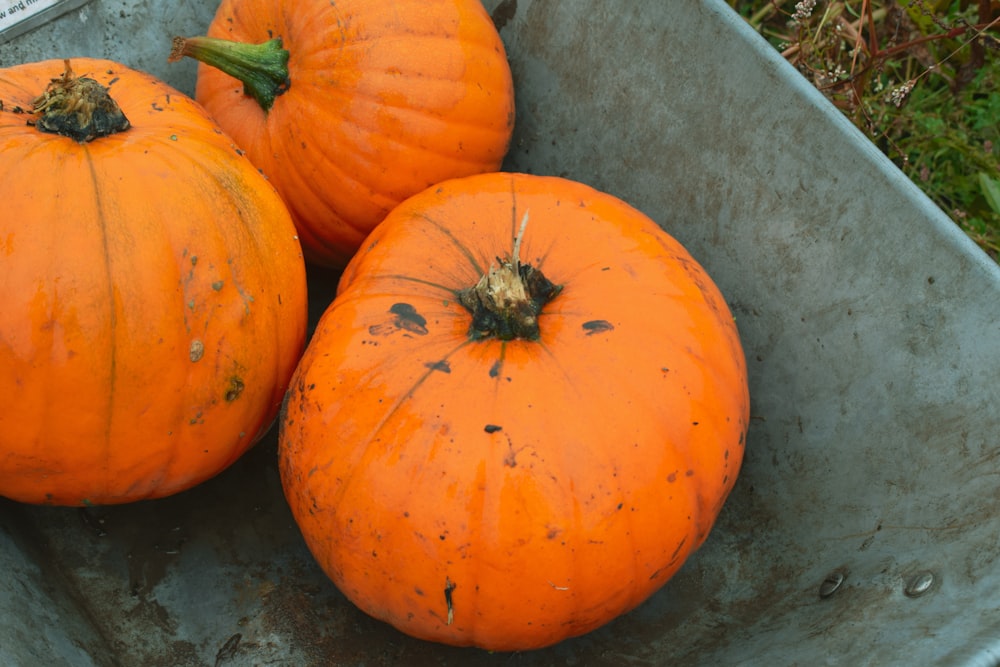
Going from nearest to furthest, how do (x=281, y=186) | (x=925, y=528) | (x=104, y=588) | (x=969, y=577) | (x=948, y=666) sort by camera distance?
(x=948, y=666), (x=969, y=577), (x=925, y=528), (x=104, y=588), (x=281, y=186)

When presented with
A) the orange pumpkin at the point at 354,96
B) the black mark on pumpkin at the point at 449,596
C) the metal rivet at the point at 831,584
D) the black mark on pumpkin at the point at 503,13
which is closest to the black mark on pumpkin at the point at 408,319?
the black mark on pumpkin at the point at 449,596

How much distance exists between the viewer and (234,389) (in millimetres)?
1480

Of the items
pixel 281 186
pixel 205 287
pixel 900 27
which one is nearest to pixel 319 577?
pixel 205 287

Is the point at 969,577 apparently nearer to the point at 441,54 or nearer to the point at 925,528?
the point at 925,528

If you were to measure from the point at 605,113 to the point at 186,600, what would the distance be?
4.68 ft

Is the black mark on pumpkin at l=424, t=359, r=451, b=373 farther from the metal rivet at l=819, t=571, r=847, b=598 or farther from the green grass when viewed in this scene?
the green grass

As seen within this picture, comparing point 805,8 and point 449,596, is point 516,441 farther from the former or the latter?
point 805,8

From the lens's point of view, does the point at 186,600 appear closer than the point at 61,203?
No

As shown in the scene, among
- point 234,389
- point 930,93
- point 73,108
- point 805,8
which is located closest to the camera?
point 73,108

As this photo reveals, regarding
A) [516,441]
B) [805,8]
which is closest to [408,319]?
[516,441]

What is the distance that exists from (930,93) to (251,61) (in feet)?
7.26

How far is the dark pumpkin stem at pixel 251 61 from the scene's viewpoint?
66.7 inches

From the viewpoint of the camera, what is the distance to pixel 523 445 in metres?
1.27

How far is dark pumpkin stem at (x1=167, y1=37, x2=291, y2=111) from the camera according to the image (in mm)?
1695
